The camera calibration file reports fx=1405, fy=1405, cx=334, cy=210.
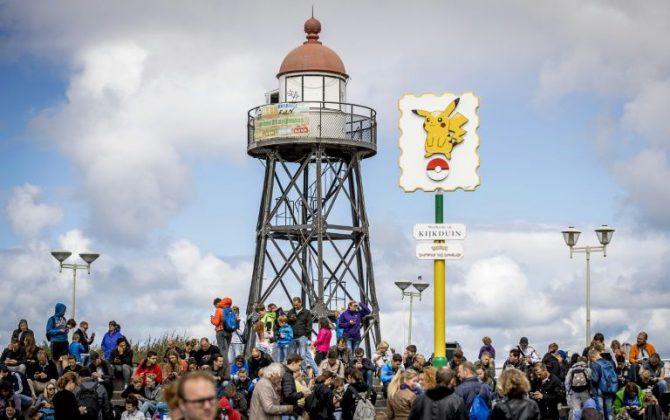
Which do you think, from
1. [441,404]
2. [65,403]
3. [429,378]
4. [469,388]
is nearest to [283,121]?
[65,403]

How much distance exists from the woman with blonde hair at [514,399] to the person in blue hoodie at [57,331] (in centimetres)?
1903

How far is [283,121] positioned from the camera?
1887 inches

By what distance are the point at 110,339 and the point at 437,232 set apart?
12039mm

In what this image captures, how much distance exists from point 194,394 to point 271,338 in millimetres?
25689

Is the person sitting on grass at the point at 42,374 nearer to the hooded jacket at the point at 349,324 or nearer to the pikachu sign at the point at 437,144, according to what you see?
the hooded jacket at the point at 349,324

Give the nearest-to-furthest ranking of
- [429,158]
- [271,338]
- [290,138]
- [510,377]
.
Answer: [510,377], [429,158], [271,338], [290,138]

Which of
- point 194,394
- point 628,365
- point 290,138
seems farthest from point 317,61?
point 194,394

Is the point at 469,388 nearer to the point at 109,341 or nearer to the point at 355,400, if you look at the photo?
the point at 355,400

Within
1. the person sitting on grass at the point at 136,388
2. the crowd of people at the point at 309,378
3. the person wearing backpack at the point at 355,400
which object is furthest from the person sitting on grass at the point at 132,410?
the person wearing backpack at the point at 355,400

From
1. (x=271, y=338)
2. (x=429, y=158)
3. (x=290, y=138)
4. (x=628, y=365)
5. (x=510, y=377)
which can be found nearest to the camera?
(x=510, y=377)

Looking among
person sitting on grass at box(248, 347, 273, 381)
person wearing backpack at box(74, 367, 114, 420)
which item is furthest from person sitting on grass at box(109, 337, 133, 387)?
person wearing backpack at box(74, 367, 114, 420)

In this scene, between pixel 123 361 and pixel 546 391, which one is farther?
pixel 123 361

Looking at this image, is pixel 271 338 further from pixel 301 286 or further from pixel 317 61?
pixel 317 61

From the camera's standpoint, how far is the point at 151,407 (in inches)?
1105
